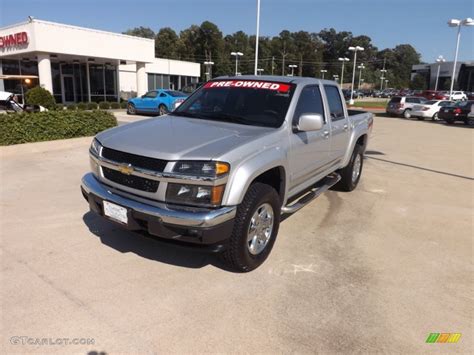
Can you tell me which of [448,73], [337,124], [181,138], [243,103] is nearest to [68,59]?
[337,124]

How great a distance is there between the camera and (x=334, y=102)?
5801 millimetres

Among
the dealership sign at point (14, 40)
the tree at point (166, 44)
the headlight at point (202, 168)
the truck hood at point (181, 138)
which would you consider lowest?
the headlight at point (202, 168)

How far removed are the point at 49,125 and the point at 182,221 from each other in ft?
28.5

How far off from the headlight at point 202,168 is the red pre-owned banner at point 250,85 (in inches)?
67.9

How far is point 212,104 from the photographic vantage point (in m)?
4.81

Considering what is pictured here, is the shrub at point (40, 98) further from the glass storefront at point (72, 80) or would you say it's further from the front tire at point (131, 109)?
the glass storefront at point (72, 80)

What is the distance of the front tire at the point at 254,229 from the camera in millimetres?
3504

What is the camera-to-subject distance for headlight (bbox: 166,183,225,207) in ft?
10.7

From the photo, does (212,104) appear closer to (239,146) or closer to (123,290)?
(239,146)

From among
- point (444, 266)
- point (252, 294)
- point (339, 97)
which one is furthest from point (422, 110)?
point (252, 294)

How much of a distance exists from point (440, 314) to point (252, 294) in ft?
5.25

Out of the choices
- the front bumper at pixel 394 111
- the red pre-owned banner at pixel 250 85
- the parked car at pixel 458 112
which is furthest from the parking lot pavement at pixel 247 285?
the front bumper at pixel 394 111

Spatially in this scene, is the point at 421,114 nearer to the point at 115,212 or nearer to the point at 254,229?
the point at 254,229

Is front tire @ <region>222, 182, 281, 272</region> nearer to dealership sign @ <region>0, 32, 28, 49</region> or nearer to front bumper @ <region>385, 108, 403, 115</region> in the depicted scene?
dealership sign @ <region>0, 32, 28, 49</region>
